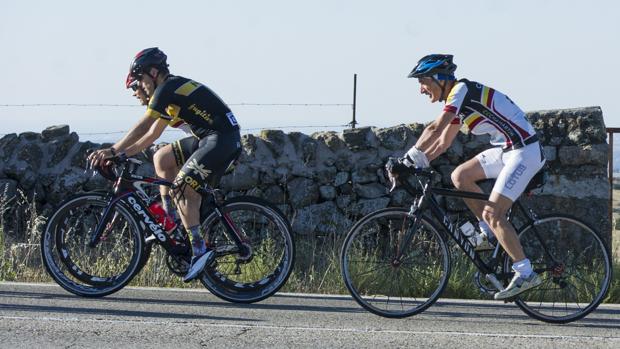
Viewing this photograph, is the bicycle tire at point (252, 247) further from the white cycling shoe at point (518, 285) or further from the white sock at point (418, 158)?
the white cycling shoe at point (518, 285)

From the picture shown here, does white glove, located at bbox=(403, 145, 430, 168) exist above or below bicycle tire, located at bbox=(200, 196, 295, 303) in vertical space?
above

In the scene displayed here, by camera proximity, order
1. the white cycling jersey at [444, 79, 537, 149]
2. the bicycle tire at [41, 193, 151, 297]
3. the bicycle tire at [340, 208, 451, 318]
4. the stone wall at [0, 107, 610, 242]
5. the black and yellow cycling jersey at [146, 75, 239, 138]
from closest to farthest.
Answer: the white cycling jersey at [444, 79, 537, 149] < the bicycle tire at [340, 208, 451, 318] < the black and yellow cycling jersey at [146, 75, 239, 138] < the bicycle tire at [41, 193, 151, 297] < the stone wall at [0, 107, 610, 242]

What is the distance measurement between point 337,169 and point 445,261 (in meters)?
3.66

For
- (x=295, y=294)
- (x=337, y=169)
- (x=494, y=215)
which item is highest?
(x=337, y=169)

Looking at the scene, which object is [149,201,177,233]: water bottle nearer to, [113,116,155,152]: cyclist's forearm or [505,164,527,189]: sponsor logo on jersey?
[113,116,155,152]: cyclist's forearm

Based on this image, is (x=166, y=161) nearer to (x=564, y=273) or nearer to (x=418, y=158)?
(x=418, y=158)

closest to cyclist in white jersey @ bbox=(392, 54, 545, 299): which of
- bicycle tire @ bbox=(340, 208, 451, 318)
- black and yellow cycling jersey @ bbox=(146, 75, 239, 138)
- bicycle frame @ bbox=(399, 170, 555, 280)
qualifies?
bicycle frame @ bbox=(399, 170, 555, 280)

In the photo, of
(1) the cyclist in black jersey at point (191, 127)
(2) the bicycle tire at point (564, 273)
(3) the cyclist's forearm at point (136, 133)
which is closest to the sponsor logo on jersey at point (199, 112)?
(1) the cyclist in black jersey at point (191, 127)

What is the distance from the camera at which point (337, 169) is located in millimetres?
11266

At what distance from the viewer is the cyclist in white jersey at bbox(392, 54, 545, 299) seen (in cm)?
750

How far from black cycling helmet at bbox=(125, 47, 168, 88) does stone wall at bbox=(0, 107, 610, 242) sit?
2.99m

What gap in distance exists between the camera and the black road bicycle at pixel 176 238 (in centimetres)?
830

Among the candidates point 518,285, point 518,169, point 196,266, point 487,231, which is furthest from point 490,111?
point 196,266

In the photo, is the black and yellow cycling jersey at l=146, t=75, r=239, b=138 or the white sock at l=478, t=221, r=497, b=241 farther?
the black and yellow cycling jersey at l=146, t=75, r=239, b=138
